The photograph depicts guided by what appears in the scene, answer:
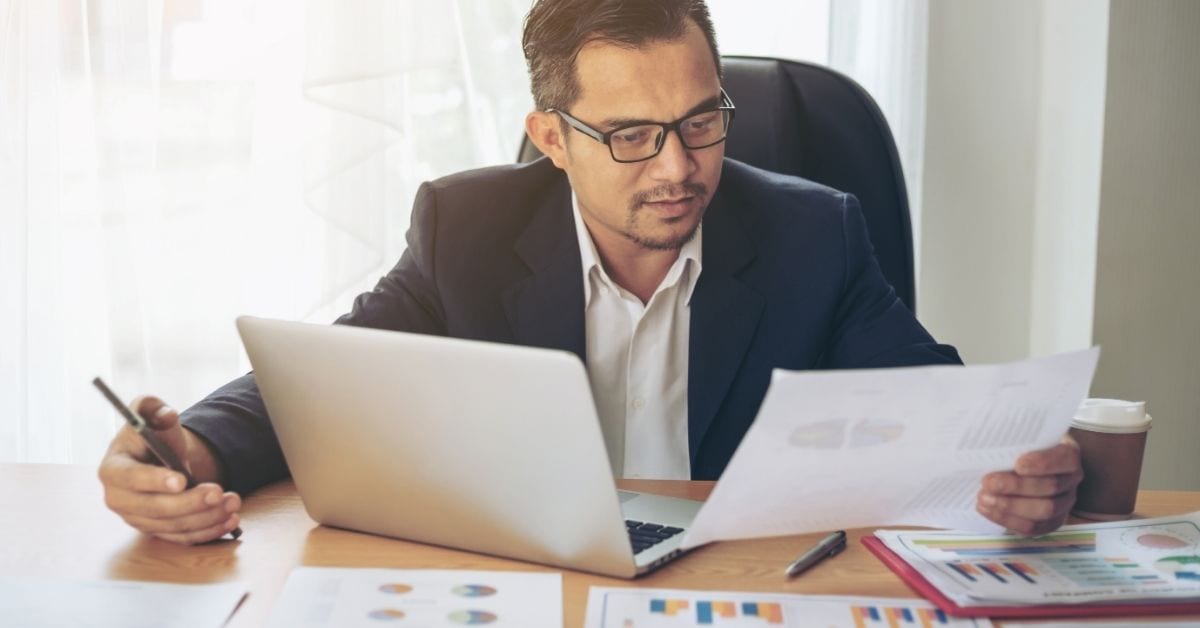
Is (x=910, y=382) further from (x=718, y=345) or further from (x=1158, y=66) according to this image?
(x=1158, y=66)

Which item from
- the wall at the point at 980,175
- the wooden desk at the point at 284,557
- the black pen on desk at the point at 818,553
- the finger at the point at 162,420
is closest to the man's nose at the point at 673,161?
the wooden desk at the point at 284,557

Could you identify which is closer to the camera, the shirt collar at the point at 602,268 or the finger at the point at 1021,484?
the finger at the point at 1021,484

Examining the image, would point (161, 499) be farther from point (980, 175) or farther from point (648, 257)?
point (980, 175)

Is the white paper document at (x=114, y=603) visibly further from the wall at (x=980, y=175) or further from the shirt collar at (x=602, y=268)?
the wall at (x=980, y=175)

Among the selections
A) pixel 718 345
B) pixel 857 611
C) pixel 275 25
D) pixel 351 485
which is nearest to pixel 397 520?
pixel 351 485

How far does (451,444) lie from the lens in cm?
99

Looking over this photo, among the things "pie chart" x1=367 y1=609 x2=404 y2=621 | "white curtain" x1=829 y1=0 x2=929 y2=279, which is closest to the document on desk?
"pie chart" x1=367 y1=609 x2=404 y2=621

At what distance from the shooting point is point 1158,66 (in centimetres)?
216

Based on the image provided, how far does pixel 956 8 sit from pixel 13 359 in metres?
1.92

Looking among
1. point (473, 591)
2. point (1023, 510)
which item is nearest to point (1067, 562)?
point (1023, 510)

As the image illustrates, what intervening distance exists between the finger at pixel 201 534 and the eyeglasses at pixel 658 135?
24.9 inches

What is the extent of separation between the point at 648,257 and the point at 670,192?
19cm

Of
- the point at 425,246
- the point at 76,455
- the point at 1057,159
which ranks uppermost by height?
the point at 1057,159

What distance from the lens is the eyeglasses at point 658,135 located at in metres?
1.45
